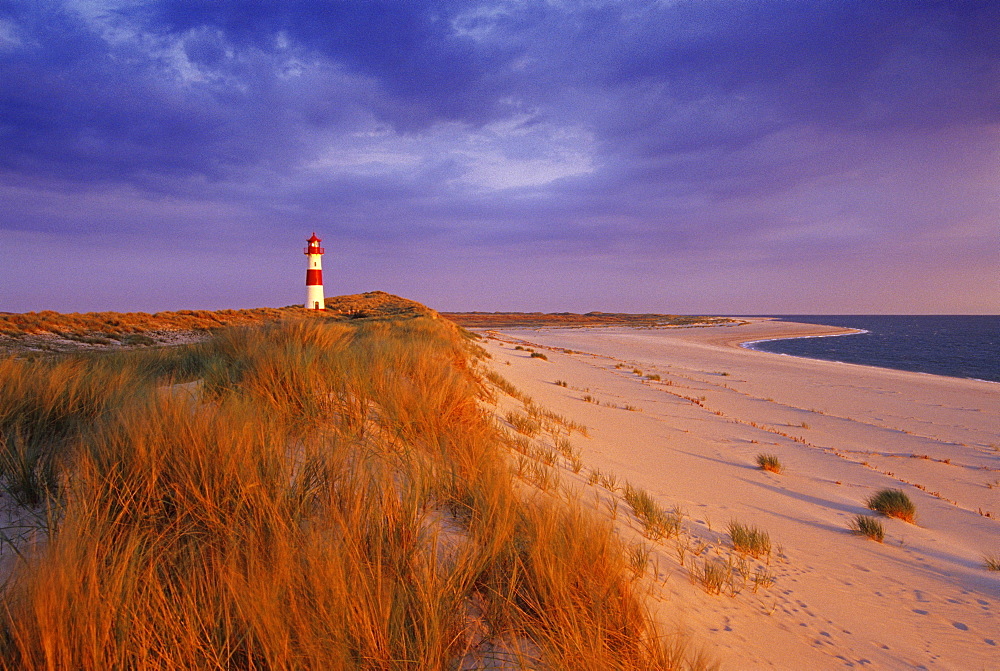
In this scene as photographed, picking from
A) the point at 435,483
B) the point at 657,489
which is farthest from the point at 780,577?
the point at 435,483

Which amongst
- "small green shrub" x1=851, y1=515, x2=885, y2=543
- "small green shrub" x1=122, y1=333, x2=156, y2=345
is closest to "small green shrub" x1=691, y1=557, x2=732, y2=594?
"small green shrub" x1=851, y1=515, x2=885, y2=543

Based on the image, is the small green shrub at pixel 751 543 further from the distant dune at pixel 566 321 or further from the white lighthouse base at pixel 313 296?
the distant dune at pixel 566 321

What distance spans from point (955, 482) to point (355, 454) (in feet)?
30.9

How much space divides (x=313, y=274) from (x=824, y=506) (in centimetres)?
3624

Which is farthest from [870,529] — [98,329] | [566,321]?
[566,321]

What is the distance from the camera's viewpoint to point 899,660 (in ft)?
8.11

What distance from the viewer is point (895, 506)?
5.21m

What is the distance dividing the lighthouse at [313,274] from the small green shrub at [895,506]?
36.2 meters

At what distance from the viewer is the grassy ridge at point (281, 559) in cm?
153

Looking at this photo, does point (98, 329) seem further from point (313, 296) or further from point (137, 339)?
point (313, 296)

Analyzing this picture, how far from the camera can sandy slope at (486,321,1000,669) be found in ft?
8.50

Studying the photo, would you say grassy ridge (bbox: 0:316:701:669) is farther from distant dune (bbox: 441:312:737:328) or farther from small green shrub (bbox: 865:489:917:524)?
distant dune (bbox: 441:312:737:328)

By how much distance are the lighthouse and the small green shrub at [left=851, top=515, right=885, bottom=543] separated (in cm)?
3638

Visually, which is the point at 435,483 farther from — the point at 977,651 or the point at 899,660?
the point at 977,651
